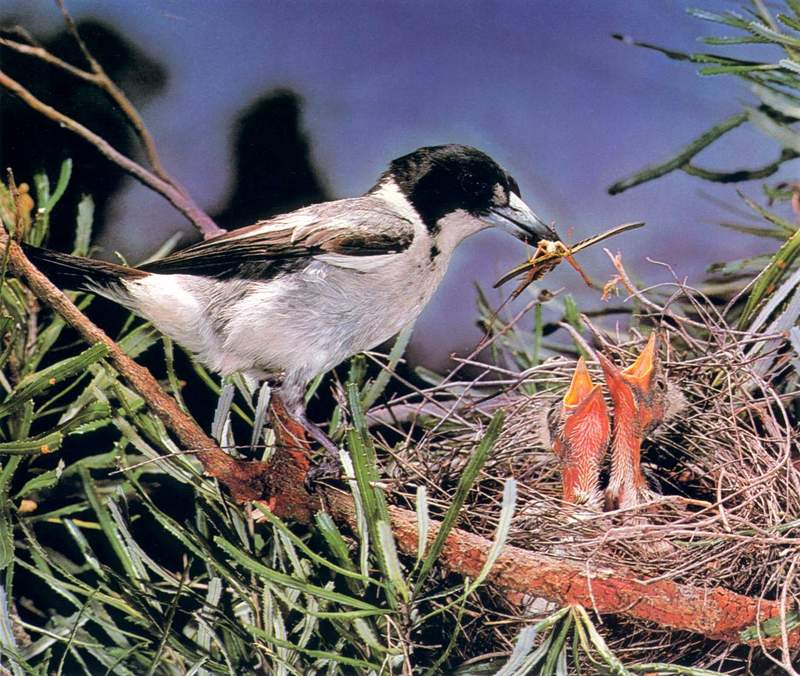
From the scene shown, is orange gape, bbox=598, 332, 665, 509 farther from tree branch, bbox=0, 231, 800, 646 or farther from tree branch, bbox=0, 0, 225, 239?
tree branch, bbox=0, 0, 225, 239

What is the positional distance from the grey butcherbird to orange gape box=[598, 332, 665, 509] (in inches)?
5.7

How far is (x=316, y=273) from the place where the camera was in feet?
2.58

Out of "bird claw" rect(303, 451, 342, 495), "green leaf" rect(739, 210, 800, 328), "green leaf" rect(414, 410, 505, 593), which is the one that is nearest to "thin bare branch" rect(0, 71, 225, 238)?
"bird claw" rect(303, 451, 342, 495)

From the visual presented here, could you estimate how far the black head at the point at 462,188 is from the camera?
808 mm

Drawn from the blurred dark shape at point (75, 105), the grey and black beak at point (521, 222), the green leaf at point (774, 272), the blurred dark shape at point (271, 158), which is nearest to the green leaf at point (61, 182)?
the blurred dark shape at point (75, 105)

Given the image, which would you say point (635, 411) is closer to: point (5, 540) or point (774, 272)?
point (774, 272)

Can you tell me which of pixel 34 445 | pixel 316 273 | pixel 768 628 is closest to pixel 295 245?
pixel 316 273

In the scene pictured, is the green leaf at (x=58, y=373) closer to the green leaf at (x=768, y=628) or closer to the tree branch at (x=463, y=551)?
the tree branch at (x=463, y=551)

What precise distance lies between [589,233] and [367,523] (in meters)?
0.35

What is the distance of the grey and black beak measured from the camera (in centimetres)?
80

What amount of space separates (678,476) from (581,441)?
0.12m

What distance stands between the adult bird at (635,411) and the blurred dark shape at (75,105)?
1.56ft

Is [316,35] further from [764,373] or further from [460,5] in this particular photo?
[764,373]

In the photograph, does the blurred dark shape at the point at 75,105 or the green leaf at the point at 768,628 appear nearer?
the green leaf at the point at 768,628
